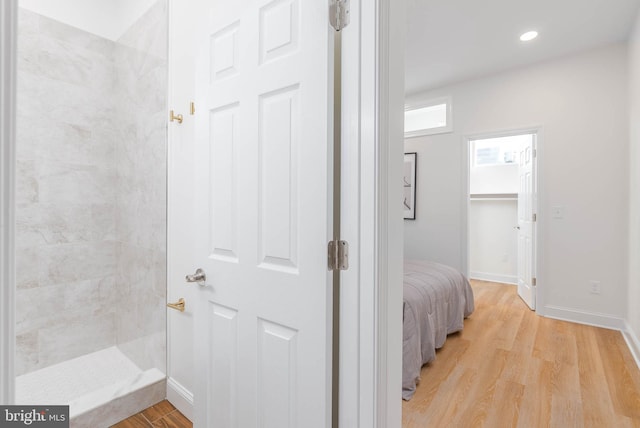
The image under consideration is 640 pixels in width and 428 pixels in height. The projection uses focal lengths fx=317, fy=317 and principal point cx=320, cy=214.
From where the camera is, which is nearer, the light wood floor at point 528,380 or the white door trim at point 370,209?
the white door trim at point 370,209

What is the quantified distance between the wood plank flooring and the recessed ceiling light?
4.09 meters

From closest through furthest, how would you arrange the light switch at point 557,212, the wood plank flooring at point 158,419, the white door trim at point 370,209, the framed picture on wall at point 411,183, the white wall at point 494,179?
1. the white door trim at point 370,209
2. the wood plank flooring at point 158,419
3. the light switch at point 557,212
4. the framed picture on wall at point 411,183
5. the white wall at point 494,179

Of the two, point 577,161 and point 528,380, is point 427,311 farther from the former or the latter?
point 577,161

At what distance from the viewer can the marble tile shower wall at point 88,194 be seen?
2.04 metres

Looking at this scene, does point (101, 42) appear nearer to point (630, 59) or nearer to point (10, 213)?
point (10, 213)

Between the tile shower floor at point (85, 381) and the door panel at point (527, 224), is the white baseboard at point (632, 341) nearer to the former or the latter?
Answer: the door panel at point (527, 224)

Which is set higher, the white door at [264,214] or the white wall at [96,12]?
the white wall at [96,12]

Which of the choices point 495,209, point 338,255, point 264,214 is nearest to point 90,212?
point 264,214

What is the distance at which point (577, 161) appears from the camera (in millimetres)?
3285

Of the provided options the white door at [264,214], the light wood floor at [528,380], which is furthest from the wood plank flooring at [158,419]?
the light wood floor at [528,380]

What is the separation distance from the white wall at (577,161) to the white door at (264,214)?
3507 millimetres

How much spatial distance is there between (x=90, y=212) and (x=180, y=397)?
147 centimetres

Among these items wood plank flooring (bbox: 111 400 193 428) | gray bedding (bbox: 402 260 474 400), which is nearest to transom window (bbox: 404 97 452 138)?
gray bedding (bbox: 402 260 474 400)

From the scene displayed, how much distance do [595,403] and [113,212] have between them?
3507mm
